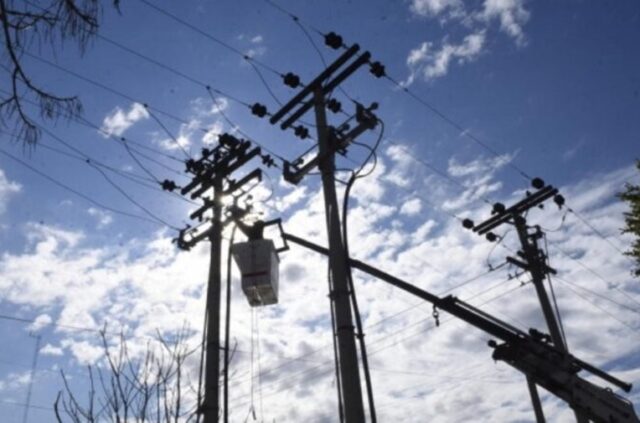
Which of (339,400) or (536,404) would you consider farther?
(536,404)

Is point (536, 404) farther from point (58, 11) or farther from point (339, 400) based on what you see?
point (58, 11)

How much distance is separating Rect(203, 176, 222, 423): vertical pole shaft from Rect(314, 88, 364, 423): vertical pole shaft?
4014mm

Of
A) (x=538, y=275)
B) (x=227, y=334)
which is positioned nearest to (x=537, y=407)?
(x=538, y=275)

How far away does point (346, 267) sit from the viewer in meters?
6.68

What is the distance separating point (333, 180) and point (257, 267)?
1916 millimetres

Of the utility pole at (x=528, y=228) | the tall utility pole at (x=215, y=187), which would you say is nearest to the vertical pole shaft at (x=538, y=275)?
the utility pole at (x=528, y=228)

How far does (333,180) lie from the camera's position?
7.61m

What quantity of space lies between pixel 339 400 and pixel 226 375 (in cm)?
386

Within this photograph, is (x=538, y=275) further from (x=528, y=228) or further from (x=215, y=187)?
(x=215, y=187)

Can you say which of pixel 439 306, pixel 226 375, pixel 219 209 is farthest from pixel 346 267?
pixel 219 209

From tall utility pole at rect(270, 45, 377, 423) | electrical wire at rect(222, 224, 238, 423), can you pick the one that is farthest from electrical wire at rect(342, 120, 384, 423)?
electrical wire at rect(222, 224, 238, 423)

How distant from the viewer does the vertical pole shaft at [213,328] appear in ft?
29.9

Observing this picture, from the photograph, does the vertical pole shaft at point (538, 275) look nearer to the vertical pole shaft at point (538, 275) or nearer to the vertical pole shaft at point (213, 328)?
the vertical pole shaft at point (538, 275)

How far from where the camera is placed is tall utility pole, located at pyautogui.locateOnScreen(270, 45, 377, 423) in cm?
587
